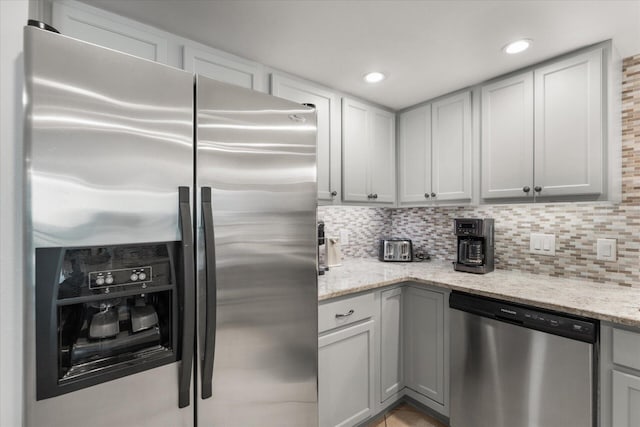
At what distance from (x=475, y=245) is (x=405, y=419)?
1.28 m

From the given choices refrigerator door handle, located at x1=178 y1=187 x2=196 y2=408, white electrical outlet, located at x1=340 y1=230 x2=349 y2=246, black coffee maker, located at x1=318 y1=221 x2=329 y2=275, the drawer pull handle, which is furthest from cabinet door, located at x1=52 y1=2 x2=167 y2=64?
white electrical outlet, located at x1=340 y1=230 x2=349 y2=246

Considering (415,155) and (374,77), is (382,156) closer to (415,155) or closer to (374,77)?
(415,155)

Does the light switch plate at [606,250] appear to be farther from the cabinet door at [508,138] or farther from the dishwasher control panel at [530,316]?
the dishwasher control panel at [530,316]

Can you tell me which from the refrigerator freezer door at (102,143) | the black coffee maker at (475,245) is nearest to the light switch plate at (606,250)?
the black coffee maker at (475,245)

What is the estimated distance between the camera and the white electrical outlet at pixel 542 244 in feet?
6.56

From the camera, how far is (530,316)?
4.84 ft

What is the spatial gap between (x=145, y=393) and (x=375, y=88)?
2168mm

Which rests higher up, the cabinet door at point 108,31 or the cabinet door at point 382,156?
the cabinet door at point 108,31

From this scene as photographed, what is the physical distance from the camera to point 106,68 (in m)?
0.87

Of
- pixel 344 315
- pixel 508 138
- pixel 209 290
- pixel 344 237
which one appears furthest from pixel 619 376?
pixel 344 237

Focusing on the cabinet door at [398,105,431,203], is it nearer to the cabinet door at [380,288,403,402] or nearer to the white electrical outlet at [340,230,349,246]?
the white electrical outlet at [340,230,349,246]

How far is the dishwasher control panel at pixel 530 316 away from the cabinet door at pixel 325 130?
1056mm

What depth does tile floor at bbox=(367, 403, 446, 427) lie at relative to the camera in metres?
1.94

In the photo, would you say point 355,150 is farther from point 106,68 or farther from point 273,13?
point 106,68
